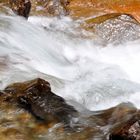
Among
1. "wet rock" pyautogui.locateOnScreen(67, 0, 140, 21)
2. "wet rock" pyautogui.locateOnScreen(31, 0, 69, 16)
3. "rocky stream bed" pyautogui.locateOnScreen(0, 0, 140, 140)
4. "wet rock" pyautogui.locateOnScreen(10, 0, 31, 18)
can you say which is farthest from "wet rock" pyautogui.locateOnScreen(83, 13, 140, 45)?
"wet rock" pyautogui.locateOnScreen(10, 0, 31, 18)

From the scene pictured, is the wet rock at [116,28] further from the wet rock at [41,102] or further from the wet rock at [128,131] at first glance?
the wet rock at [128,131]

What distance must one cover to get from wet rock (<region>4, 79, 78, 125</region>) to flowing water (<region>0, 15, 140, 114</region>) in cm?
82

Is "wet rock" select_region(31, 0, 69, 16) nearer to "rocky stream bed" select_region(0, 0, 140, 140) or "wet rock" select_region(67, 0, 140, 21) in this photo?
"rocky stream bed" select_region(0, 0, 140, 140)

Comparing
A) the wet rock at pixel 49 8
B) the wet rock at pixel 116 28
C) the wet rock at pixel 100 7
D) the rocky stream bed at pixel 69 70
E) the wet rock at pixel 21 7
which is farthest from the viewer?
the wet rock at pixel 49 8

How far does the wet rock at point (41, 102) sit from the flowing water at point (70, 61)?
819 millimetres

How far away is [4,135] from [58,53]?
24.1 ft

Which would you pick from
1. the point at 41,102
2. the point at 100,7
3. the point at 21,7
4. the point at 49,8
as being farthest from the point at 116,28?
the point at 41,102

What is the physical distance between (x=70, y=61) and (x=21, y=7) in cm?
384

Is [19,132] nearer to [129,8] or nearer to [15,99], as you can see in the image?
[15,99]

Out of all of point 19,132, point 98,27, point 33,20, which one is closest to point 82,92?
point 19,132

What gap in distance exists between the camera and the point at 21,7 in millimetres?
17141

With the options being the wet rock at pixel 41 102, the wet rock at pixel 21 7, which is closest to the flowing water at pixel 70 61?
the wet rock at pixel 21 7

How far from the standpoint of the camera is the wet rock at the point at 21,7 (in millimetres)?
17000

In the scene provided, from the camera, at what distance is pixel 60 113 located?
342 inches
